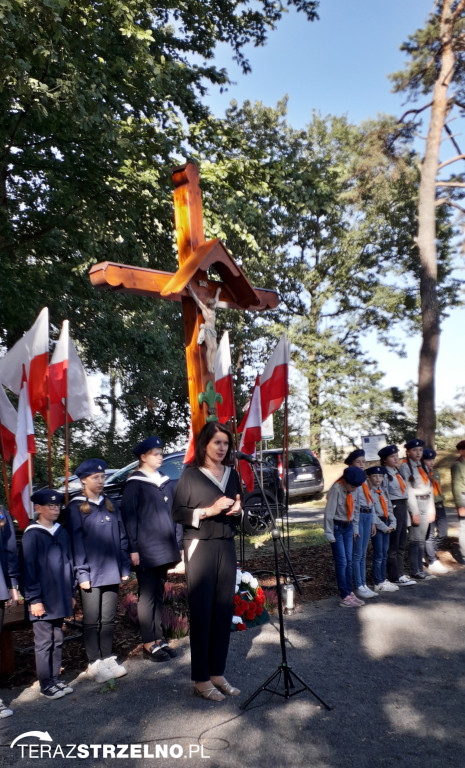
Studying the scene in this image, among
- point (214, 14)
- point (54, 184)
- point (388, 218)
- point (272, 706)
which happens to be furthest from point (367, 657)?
point (388, 218)

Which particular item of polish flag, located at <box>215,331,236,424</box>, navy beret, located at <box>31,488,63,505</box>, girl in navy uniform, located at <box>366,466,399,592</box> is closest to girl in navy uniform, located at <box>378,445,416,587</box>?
girl in navy uniform, located at <box>366,466,399,592</box>

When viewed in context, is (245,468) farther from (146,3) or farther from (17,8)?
(146,3)

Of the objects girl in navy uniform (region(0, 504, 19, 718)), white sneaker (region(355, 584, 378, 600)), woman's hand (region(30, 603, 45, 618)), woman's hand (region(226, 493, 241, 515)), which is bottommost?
white sneaker (region(355, 584, 378, 600))

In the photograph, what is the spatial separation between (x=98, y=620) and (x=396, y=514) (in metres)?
4.34

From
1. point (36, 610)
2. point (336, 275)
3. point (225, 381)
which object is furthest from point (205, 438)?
point (336, 275)

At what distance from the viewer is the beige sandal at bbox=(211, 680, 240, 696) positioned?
4.43 metres

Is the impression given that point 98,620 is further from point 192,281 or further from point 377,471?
point 377,471

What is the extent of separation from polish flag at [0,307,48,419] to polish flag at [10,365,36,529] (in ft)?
1.18

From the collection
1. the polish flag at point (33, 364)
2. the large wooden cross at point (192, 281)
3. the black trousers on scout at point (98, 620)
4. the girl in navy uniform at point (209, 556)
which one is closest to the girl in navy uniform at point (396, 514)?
the large wooden cross at point (192, 281)

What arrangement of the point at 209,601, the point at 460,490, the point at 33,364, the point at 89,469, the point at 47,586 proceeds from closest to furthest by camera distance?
the point at 209,601 → the point at 47,586 → the point at 89,469 → the point at 33,364 → the point at 460,490

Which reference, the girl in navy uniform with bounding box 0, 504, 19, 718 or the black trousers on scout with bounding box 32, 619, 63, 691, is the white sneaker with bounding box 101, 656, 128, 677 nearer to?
the black trousers on scout with bounding box 32, 619, 63, 691

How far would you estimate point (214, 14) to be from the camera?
38.2 ft

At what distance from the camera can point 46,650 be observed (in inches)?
184

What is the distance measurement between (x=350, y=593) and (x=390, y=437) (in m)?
23.2
